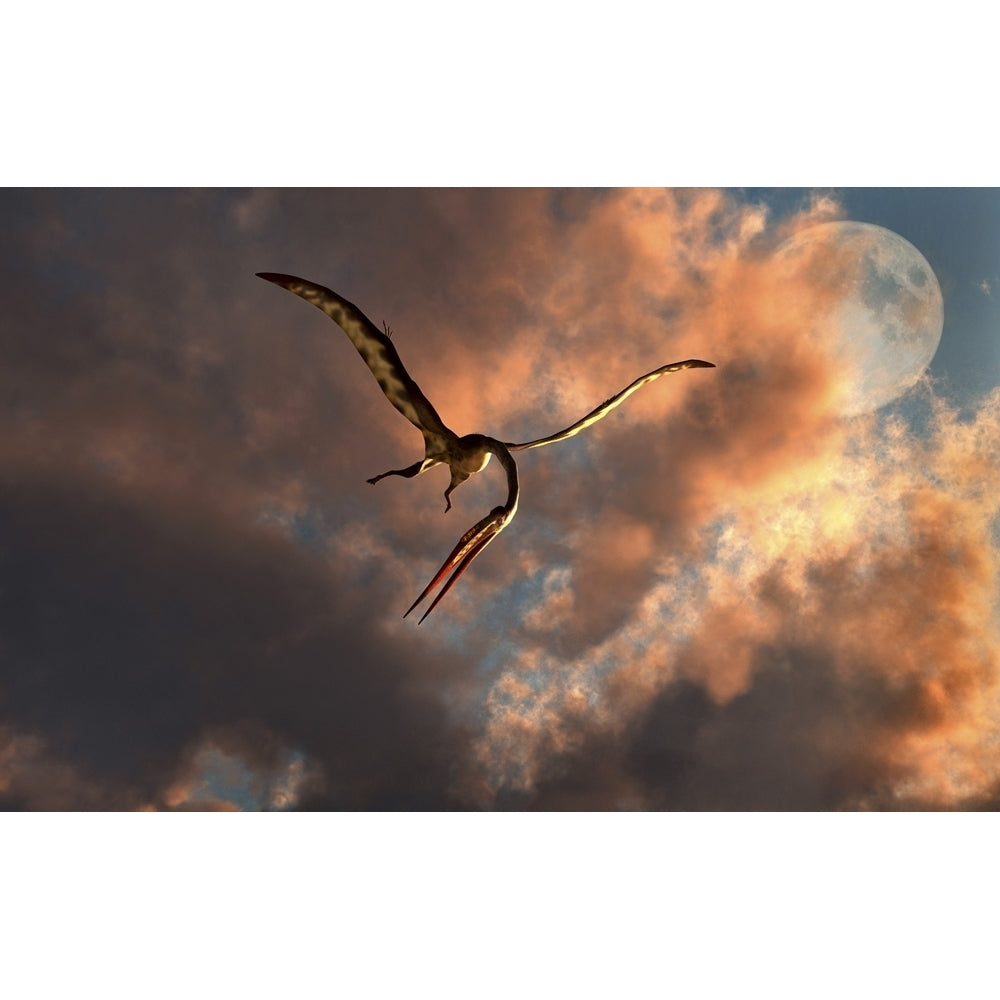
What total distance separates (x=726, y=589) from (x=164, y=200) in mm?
4228

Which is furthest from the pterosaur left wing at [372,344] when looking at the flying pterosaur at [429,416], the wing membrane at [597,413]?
the wing membrane at [597,413]

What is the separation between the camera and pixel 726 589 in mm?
5035

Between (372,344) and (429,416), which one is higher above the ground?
(372,344)

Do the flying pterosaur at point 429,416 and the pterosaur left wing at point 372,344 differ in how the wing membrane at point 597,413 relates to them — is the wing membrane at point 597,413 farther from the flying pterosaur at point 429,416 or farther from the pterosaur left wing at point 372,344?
the pterosaur left wing at point 372,344

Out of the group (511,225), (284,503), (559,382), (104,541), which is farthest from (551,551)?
(104,541)

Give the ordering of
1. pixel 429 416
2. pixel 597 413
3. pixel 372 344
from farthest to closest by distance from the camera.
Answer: pixel 597 413, pixel 429 416, pixel 372 344

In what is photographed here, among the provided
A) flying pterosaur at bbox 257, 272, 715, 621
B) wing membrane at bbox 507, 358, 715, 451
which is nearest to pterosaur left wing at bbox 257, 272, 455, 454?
flying pterosaur at bbox 257, 272, 715, 621

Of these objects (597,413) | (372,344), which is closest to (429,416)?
(372,344)

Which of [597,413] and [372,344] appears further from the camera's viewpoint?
[597,413]

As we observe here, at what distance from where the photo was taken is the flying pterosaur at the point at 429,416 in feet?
10.8

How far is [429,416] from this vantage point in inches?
136

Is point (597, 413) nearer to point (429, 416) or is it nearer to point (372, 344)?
point (429, 416)

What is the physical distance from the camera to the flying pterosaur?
328 cm

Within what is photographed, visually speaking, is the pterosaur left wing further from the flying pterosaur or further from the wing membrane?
the wing membrane
